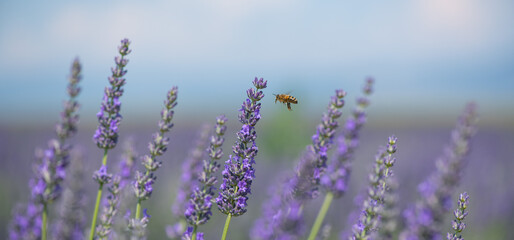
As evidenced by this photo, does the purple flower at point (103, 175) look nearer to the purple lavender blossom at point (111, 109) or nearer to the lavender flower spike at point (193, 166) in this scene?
the purple lavender blossom at point (111, 109)

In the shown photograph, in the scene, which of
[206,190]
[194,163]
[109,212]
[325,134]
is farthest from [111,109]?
[325,134]

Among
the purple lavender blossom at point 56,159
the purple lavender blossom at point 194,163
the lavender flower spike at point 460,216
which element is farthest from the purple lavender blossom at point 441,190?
the purple lavender blossom at point 194,163

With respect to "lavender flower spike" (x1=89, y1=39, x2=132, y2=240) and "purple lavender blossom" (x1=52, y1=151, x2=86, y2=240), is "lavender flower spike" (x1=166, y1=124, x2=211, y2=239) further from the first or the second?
"purple lavender blossom" (x1=52, y1=151, x2=86, y2=240)

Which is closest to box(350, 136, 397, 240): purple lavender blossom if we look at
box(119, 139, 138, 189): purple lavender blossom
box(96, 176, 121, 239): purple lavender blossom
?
box(96, 176, 121, 239): purple lavender blossom

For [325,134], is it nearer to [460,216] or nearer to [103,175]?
[460,216]

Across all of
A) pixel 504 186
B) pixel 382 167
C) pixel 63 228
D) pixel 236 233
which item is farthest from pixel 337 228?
pixel 63 228

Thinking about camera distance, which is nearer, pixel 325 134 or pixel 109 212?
pixel 109 212

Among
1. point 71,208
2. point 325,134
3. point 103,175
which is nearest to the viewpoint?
point 71,208

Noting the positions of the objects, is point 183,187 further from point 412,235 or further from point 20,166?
point 20,166
